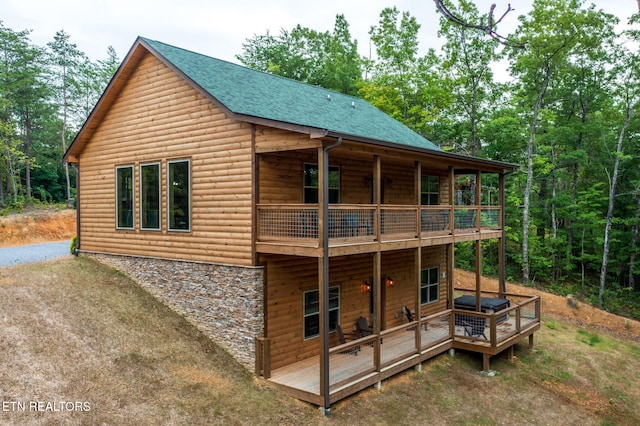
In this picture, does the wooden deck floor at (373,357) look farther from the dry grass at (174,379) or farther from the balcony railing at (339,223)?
the balcony railing at (339,223)

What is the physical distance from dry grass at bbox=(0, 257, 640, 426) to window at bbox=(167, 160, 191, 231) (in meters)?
2.51

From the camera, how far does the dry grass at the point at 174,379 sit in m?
8.65

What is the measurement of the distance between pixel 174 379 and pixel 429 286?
11.0m

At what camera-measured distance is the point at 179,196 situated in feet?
42.2

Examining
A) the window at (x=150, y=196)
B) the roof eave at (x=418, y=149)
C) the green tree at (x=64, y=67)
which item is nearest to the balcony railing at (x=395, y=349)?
the roof eave at (x=418, y=149)

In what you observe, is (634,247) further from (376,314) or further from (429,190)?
(376,314)

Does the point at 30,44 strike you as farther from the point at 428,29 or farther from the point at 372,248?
the point at 372,248

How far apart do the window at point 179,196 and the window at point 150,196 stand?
0.60 m

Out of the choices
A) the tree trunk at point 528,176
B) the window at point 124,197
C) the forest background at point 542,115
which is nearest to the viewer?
the window at point 124,197

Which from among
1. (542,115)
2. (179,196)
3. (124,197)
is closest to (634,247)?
(542,115)

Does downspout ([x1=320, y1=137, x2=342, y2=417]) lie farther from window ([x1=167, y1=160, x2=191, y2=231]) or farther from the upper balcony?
window ([x1=167, y1=160, x2=191, y2=231])

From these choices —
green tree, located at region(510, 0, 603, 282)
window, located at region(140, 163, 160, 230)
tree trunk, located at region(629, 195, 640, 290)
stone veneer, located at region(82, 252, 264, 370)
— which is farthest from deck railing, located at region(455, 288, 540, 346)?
tree trunk, located at region(629, 195, 640, 290)

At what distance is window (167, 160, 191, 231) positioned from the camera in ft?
41.5

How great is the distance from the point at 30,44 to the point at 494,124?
34.6 metres
